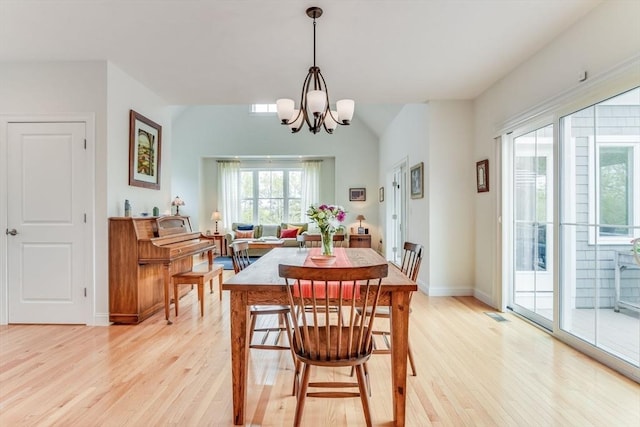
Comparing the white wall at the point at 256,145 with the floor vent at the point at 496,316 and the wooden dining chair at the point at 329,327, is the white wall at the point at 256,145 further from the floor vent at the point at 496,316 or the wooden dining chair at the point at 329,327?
the wooden dining chair at the point at 329,327

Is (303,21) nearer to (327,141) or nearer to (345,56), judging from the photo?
(345,56)

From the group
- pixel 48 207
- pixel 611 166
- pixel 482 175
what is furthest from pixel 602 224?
A: pixel 48 207

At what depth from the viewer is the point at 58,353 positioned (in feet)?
8.82

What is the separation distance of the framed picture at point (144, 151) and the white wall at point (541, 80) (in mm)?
4002

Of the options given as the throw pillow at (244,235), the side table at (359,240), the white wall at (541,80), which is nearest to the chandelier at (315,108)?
the white wall at (541,80)

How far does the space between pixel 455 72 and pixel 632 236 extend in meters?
2.17

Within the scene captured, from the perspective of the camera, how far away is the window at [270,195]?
29.1 feet

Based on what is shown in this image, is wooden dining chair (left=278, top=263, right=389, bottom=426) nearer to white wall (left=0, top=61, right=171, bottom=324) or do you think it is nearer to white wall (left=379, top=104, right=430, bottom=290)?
white wall (left=0, top=61, right=171, bottom=324)

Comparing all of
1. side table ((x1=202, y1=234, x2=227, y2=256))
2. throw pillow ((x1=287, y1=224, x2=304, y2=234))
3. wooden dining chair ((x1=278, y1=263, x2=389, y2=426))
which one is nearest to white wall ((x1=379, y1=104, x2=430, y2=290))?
throw pillow ((x1=287, y1=224, x2=304, y2=234))

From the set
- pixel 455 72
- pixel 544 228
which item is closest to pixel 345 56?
pixel 455 72

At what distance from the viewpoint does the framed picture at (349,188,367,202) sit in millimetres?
8477

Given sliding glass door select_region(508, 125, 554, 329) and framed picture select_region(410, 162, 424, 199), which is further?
framed picture select_region(410, 162, 424, 199)

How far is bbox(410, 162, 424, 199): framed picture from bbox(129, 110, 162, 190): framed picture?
11.4 feet

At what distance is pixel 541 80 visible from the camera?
3043mm
